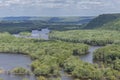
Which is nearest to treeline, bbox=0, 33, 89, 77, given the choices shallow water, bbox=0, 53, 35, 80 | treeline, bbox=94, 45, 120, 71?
shallow water, bbox=0, 53, 35, 80

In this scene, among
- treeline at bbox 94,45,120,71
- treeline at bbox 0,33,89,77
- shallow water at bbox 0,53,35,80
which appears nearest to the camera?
shallow water at bbox 0,53,35,80

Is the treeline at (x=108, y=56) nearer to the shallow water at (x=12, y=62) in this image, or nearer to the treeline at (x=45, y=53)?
the treeline at (x=45, y=53)

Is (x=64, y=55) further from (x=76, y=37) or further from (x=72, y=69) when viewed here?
(x=76, y=37)

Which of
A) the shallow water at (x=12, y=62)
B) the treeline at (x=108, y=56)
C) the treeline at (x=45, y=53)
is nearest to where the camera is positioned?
the shallow water at (x=12, y=62)

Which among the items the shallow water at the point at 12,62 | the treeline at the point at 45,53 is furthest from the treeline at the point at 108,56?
the shallow water at the point at 12,62

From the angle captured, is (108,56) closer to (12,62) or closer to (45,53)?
(45,53)

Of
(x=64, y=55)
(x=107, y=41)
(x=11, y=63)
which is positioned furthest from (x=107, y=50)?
(x=107, y=41)

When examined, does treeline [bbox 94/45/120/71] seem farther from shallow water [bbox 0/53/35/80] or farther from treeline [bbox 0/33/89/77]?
shallow water [bbox 0/53/35/80]

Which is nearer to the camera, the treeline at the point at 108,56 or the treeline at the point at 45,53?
the treeline at the point at 45,53
